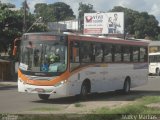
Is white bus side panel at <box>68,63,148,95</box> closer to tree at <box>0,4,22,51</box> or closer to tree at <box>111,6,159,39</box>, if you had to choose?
tree at <box>0,4,22,51</box>

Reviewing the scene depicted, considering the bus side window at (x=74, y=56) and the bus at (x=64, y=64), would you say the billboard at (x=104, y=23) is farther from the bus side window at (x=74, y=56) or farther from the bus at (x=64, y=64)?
the bus side window at (x=74, y=56)

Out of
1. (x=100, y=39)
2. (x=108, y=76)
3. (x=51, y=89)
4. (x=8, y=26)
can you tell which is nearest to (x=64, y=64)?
(x=51, y=89)

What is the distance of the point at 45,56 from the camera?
18719 mm

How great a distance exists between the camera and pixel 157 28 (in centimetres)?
12812

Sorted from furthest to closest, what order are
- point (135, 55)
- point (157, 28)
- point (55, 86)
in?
point (157, 28) < point (135, 55) < point (55, 86)

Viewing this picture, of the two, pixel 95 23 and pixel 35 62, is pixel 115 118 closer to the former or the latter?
pixel 35 62

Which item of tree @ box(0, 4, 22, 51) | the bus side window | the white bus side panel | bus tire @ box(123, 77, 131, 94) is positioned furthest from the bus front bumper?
tree @ box(0, 4, 22, 51)

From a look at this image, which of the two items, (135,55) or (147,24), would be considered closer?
(135,55)

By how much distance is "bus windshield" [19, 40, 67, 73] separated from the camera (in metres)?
18.6

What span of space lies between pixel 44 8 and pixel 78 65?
99414mm

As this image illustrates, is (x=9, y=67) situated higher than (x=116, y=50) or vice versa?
(x=116, y=50)

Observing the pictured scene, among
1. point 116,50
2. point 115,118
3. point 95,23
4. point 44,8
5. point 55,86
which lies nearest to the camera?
point 115,118

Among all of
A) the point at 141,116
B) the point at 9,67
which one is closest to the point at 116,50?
the point at 141,116

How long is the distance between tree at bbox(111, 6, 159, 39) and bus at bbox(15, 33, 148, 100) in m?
95.1
